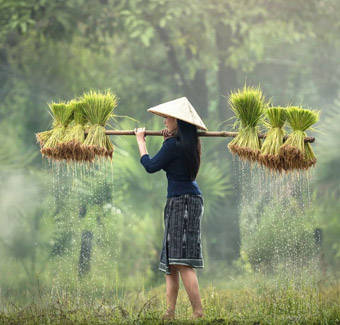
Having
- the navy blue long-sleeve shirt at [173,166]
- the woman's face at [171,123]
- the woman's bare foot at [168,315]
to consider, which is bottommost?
the woman's bare foot at [168,315]

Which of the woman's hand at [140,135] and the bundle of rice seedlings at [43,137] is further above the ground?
the bundle of rice seedlings at [43,137]

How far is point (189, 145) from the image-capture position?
4.75 metres

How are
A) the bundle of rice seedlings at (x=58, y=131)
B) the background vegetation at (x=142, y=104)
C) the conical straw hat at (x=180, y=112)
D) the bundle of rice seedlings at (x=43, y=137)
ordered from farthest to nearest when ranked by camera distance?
the background vegetation at (x=142, y=104), the bundle of rice seedlings at (x=43, y=137), the bundle of rice seedlings at (x=58, y=131), the conical straw hat at (x=180, y=112)

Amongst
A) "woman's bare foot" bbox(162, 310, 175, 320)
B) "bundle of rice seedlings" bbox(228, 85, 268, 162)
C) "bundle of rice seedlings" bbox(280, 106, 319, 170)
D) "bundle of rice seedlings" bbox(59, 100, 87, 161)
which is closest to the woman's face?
"bundle of rice seedlings" bbox(228, 85, 268, 162)

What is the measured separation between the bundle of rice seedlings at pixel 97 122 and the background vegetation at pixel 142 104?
431 cm

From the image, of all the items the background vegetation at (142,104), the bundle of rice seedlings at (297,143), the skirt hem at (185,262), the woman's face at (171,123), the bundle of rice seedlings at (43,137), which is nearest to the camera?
the skirt hem at (185,262)

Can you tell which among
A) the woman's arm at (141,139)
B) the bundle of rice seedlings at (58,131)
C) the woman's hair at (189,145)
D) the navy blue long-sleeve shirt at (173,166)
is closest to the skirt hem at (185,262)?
the navy blue long-sleeve shirt at (173,166)

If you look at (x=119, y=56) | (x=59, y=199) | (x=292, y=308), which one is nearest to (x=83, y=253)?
(x=59, y=199)

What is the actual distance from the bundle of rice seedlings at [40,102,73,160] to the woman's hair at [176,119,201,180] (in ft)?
3.11

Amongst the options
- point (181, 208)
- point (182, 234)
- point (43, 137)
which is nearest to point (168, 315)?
point (182, 234)

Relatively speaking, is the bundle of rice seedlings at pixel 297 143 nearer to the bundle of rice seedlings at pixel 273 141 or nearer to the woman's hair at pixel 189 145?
the bundle of rice seedlings at pixel 273 141

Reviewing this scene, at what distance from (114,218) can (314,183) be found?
10.7 feet

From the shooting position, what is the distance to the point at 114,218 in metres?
9.88

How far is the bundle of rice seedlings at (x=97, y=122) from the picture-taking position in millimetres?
5074
